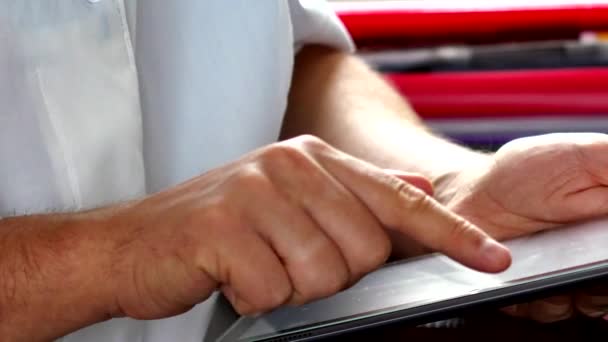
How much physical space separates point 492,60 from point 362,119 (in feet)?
0.99

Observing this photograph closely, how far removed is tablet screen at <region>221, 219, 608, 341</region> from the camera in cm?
44

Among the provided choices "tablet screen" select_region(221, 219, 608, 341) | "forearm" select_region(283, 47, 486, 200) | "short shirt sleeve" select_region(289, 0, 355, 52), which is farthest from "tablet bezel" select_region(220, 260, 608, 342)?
"short shirt sleeve" select_region(289, 0, 355, 52)

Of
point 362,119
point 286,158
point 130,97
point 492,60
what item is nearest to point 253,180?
point 286,158

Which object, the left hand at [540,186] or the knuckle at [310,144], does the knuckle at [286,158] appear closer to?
the knuckle at [310,144]

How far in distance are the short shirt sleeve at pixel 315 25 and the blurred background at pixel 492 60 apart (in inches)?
7.3

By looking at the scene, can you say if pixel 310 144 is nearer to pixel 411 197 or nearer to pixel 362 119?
pixel 411 197

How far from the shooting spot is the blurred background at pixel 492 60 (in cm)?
95

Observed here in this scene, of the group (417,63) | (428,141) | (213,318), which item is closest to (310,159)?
(213,318)

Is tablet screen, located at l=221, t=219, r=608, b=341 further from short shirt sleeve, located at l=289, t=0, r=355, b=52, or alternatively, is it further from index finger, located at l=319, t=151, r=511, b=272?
short shirt sleeve, located at l=289, t=0, r=355, b=52

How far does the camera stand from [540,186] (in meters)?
0.60

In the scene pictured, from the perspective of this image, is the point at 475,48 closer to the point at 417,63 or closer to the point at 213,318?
the point at 417,63

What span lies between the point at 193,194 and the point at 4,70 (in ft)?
0.48

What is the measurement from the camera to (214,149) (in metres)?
0.65

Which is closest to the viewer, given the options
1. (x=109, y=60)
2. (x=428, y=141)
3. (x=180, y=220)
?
(x=180, y=220)
